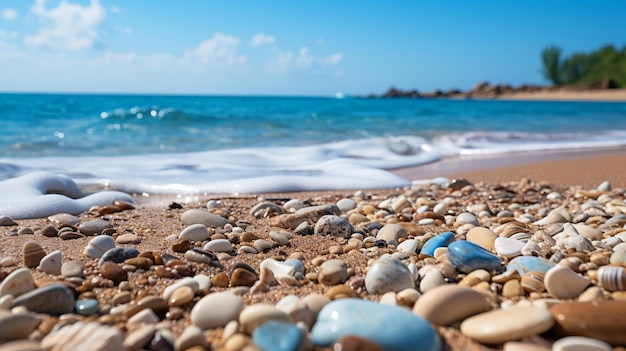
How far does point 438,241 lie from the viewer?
190cm

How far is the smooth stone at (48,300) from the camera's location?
1.30 metres

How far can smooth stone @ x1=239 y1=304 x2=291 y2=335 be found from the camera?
1176mm

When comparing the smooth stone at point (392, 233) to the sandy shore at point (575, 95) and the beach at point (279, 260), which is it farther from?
the sandy shore at point (575, 95)

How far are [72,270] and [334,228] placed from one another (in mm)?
1030

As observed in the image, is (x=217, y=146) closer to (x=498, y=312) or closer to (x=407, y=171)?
(x=407, y=171)

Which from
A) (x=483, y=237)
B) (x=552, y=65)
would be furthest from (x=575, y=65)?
(x=483, y=237)

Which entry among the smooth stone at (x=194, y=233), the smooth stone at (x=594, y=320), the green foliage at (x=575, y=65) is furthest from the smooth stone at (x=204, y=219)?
the green foliage at (x=575, y=65)

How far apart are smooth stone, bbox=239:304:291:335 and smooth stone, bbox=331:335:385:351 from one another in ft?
0.65

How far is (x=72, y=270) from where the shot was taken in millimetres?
1588

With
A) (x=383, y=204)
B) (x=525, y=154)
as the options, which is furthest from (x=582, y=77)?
(x=383, y=204)

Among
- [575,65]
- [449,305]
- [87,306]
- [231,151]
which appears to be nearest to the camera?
[449,305]

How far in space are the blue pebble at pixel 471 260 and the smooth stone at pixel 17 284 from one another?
1279mm

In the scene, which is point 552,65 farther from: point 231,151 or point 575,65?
point 231,151

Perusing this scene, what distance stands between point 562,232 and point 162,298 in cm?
162
